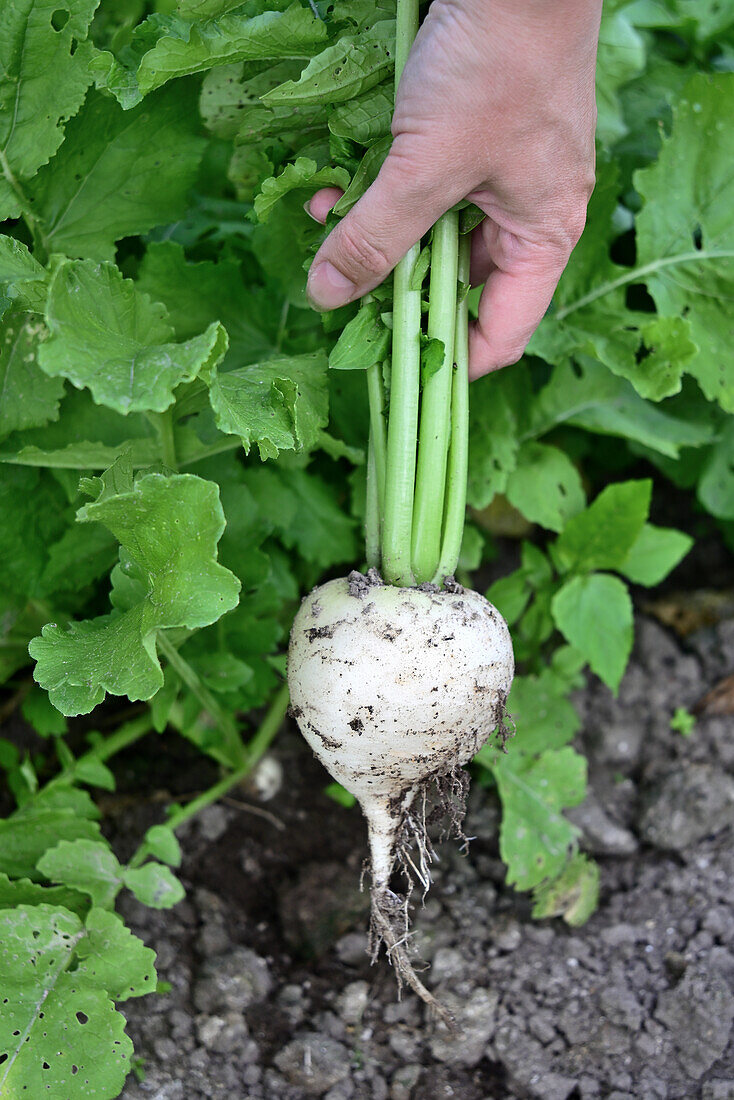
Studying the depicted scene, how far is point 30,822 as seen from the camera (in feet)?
6.61

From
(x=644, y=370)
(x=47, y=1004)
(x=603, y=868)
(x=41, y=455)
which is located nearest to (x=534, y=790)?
(x=603, y=868)

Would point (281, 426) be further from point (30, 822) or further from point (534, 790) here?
point (534, 790)

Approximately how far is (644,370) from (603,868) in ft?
4.53

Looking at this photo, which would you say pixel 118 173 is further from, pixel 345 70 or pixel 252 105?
pixel 345 70

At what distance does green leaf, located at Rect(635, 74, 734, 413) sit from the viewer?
2.26 metres

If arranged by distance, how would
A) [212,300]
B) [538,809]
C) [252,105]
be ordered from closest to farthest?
1. [252,105]
2. [212,300]
3. [538,809]

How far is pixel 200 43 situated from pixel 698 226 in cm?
137

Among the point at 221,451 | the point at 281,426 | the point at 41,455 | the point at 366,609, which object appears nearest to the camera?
the point at 281,426

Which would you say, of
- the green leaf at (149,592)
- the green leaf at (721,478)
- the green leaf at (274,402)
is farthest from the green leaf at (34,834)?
the green leaf at (721,478)

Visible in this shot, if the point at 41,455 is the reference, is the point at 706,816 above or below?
below

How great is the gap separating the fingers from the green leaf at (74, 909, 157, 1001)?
141cm

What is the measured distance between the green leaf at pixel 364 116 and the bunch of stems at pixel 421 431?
0.10 m

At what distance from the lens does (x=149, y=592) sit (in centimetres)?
168

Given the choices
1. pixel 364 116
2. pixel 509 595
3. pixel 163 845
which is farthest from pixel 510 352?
pixel 163 845
